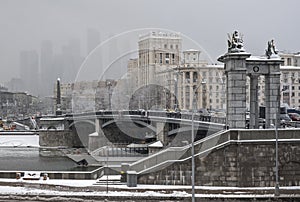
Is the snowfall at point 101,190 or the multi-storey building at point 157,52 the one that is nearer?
the snowfall at point 101,190

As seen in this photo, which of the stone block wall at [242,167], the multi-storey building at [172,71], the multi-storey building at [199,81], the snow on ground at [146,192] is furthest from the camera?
the multi-storey building at [199,81]

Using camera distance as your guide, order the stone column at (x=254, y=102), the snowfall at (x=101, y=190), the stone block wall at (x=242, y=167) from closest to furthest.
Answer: the snowfall at (x=101, y=190) < the stone block wall at (x=242, y=167) < the stone column at (x=254, y=102)

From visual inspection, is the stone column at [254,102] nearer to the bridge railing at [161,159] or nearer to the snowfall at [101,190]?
the bridge railing at [161,159]

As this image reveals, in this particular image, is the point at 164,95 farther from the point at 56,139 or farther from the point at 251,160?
the point at 251,160

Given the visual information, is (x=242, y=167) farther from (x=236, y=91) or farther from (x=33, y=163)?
(x=33, y=163)

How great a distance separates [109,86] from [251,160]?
55.2m

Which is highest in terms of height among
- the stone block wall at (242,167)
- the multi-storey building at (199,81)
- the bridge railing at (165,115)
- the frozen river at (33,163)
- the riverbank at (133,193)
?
the multi-storey building at (199,81)

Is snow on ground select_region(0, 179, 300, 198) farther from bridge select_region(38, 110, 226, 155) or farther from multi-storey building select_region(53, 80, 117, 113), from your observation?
multi-storey building select_region(53, 80, 117, 113)

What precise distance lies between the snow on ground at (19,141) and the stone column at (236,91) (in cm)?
5948

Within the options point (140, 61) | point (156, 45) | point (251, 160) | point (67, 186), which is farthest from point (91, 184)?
point (140, 61)

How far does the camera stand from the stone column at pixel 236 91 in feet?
109

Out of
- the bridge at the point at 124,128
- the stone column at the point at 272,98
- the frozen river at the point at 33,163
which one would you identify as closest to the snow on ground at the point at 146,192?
the stone column at the point at 272,98

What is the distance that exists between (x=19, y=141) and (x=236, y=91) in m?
65.1

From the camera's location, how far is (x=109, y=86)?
85375 millimetres
